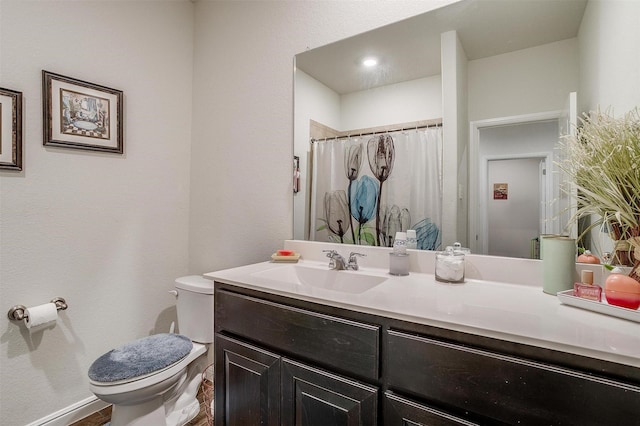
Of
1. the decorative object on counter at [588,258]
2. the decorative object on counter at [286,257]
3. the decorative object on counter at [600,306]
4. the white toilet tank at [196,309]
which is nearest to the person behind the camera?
the decorative object on counter at [600,306]

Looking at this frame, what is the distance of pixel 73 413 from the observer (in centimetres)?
163

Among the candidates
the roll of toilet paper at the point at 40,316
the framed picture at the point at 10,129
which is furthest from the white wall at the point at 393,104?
the roll of toilet paper at the point at 40,316

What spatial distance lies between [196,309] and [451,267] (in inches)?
55.7

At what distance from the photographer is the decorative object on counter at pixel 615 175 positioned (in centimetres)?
77

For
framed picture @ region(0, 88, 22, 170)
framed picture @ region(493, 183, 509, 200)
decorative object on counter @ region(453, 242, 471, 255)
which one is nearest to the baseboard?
framed picture @ region(0, 88, 22, 170)

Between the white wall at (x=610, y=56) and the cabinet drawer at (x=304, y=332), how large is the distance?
1.00m

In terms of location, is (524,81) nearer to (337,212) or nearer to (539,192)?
(539,192)

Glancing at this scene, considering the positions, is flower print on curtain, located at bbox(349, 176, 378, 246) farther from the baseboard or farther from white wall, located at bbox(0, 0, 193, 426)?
the baseboard

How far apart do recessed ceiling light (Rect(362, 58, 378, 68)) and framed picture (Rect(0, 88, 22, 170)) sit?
1.66 metres

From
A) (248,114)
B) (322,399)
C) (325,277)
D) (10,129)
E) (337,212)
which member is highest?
(248,114)

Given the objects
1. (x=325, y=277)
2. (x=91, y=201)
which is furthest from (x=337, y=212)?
(x=91, y=201)

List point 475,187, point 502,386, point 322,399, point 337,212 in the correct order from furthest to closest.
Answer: point 337,212 → point 475,187 → point 322,399 → point 502,386

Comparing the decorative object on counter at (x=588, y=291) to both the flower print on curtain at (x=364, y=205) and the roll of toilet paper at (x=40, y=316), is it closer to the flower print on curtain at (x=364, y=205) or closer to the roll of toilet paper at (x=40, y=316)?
the flower print on curtain at (x=364, y=205)

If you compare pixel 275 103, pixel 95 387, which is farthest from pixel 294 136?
pixel 95 387
